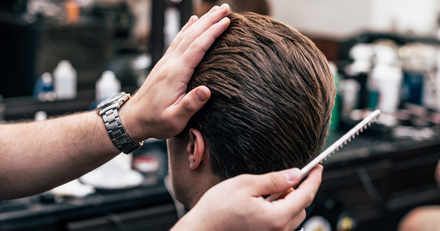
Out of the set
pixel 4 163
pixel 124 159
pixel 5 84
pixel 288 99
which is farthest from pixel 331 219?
pixel 5 84

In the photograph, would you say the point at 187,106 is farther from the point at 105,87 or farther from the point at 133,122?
the point at 105,87

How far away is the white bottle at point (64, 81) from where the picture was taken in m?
2.23

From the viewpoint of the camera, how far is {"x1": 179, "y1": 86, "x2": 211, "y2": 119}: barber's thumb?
827 mm

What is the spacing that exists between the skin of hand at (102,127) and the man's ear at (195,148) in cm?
5

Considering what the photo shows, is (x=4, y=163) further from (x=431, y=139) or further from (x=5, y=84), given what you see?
(x=431, y=139)

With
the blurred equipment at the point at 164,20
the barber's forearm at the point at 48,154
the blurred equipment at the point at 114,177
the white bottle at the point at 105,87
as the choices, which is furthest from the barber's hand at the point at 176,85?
the blurred equipment at the point at 164,20

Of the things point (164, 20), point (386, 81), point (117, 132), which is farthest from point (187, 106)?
point (386, 81)

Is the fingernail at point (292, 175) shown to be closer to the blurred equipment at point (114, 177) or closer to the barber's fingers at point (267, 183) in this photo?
the barber's fingers at point (267, 183)

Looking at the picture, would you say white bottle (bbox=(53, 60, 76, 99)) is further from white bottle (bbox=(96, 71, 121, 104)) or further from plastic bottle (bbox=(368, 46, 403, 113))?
plastic bottle (bbox=(368, 46, 403, 113))

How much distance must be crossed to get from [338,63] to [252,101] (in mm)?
2463

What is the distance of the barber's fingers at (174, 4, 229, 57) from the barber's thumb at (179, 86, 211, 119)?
13 centimetres

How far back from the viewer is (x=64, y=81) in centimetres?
225

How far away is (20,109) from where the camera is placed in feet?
7.02

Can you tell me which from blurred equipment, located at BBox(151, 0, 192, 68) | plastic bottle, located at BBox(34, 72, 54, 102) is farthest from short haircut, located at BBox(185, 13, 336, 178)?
blurred equipment, located at BBox(151, 0, 192, 68)
